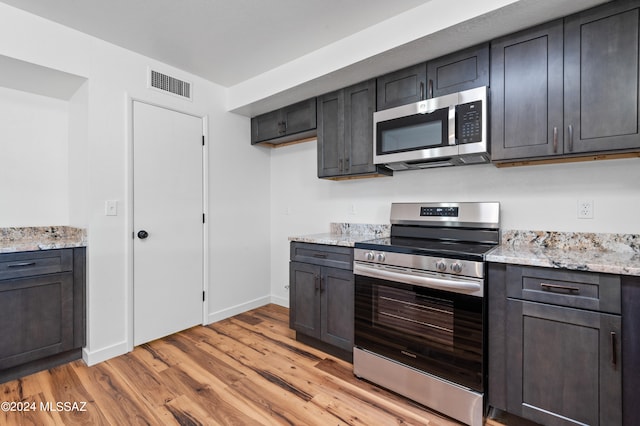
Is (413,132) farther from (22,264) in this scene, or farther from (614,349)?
(22,264)

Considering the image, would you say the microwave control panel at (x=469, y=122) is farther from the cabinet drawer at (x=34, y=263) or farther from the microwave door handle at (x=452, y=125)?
the cabinet drawer at (x=34, y=263)

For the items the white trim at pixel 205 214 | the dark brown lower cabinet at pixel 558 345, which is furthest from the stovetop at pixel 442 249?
the white trim at pixel 205 214

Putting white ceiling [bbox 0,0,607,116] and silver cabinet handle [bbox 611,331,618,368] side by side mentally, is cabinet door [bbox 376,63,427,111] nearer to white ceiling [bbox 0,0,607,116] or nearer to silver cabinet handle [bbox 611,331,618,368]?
white ceiling [bbox 0,0,607,116]

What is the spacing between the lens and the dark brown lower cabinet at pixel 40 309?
6.76 ft

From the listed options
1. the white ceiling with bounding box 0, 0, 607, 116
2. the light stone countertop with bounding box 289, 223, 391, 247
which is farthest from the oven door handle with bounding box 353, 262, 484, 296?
the white ceiling with bounding box 0, 0, 607, 116

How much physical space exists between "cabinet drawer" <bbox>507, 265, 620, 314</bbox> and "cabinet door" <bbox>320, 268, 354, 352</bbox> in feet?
3.50

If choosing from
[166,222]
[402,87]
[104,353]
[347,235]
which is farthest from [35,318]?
[402,87]

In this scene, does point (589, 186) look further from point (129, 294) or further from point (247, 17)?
point (129, 294)

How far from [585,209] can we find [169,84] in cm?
337

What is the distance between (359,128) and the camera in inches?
100

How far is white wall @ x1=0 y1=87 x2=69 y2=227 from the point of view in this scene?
2.46 meters

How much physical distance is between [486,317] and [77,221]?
10.2 feet

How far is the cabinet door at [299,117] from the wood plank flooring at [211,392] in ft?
6.64

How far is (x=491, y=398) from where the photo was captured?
1.67 m
